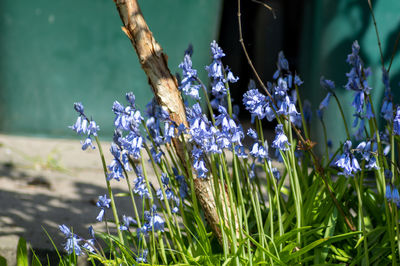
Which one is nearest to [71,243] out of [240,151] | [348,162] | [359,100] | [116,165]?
[116,165]

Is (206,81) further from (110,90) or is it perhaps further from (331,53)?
(331,53)

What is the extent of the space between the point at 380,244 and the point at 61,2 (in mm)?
3553

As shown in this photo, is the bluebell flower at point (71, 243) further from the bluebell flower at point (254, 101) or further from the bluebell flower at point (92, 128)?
the bluebell flower at point (254, 101)

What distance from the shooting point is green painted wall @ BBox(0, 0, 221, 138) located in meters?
4.75

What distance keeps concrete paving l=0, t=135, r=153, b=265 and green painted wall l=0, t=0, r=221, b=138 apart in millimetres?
290

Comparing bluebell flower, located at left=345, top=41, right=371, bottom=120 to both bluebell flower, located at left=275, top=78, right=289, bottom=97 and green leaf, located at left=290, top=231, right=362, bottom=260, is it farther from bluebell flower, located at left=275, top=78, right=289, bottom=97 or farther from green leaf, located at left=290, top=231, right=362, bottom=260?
green leaf, located at left=290, top=231, right=362, bottom=260

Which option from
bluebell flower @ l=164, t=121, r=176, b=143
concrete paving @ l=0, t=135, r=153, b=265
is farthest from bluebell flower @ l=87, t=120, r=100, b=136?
concrete paving @ l=0, t=135, r=153, b=265

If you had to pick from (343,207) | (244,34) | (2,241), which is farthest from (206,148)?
(244,34)

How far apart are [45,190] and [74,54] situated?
159 centimetres

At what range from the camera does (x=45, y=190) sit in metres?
3.69

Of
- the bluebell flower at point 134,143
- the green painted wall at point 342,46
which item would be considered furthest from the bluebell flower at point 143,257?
the green painted wall at point 342,46

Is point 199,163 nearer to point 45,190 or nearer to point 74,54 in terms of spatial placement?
point 45,190

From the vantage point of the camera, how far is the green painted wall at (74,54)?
475cm

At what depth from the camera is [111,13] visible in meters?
4.74
